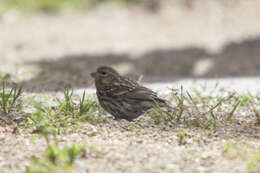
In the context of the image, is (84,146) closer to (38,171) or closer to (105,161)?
(105,161)

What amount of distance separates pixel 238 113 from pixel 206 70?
4.54 metres

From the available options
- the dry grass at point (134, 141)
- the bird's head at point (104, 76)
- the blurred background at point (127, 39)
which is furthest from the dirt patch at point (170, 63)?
the dry grass at point (134, 141)

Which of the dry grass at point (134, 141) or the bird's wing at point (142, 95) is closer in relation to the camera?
the dry grass at point (134, 141)

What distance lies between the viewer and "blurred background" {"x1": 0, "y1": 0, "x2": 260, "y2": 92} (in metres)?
8.56

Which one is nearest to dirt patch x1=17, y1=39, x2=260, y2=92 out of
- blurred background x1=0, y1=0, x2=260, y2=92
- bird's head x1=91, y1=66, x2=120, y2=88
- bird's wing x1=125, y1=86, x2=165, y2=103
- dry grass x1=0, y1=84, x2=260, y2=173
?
blurred background x1=0, y1=0, x2=260, y2=92

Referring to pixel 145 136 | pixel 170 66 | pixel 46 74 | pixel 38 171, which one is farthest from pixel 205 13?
pixel 38 171

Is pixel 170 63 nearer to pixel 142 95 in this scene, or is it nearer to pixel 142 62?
pixel 142 62

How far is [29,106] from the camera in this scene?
450cm

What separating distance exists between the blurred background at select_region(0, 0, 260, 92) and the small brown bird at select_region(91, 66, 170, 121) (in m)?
1.61

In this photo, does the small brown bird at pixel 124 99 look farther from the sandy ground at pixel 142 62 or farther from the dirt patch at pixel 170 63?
the dirt patch at pixel 170 63

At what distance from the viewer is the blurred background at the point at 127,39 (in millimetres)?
8562

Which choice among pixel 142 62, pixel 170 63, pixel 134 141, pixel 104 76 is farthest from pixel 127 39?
pixel 134 141

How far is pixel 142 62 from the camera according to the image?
980cm

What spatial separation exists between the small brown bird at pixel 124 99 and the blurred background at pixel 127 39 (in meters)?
1.61
